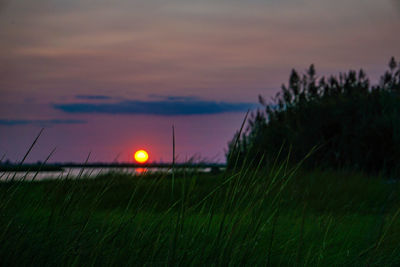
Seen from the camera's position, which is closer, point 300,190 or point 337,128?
point 300,190

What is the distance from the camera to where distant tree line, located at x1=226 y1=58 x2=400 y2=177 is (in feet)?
40.1

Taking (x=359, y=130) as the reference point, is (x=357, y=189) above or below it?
below

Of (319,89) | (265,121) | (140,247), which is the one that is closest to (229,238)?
(140,247)

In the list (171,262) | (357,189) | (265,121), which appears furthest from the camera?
(265,121)

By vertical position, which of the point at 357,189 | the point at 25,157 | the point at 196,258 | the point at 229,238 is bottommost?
the point at 357,189

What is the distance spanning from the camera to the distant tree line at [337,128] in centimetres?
1221

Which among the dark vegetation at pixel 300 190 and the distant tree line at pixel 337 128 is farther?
the distant tree line at pixel 337 128

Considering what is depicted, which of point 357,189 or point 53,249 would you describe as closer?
point 53,249

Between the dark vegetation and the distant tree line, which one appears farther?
the distant tree line

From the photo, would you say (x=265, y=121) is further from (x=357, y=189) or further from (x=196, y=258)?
(x=196, y=258)

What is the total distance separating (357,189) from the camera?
363 inches

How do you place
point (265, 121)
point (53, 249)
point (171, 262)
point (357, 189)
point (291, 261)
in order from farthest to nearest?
1. point (265, 121)
2. point (357, 189)
3. point (291, 261)
4. point (53, 249)
5. point (171, 262)

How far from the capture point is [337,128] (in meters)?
13.0

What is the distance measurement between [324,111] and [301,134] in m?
0.94
